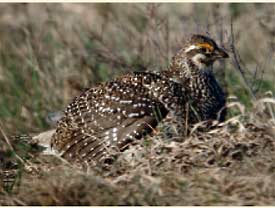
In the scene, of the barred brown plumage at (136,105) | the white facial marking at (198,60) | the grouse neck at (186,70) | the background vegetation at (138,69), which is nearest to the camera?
the background vegetation at (138,69)

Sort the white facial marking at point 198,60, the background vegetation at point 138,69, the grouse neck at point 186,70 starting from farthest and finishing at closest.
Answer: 1. the white facial marking at point 198,60
2. the grouse neck at point 186,70
3. the background vegetation at point 138,69

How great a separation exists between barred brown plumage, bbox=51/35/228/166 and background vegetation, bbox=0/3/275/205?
0.32m

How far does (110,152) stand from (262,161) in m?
1.38

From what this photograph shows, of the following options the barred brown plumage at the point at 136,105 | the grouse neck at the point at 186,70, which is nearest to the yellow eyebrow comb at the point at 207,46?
the barred brown plumage at the point at 136,105

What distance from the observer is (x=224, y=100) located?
8.73m

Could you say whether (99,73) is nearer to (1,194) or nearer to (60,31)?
(60,31)

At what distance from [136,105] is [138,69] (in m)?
2.94

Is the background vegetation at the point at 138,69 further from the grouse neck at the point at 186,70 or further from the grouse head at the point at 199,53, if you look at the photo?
the grouse neck at the point at 186,70

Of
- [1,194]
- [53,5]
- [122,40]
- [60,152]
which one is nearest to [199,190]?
[1,194]

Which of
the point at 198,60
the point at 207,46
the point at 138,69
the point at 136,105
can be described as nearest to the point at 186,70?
the point at 198,60

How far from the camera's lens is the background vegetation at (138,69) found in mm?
6410

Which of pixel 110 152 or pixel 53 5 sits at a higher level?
pixel 53 5

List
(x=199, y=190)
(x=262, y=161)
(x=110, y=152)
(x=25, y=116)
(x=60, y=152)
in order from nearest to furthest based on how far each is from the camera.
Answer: (x=199, y=190)
(x=262, y=161)
(x=110, y=152)
(x=60, y=152)
(x=25, y=116)

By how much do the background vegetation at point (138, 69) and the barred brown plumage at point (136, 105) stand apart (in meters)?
0.32
